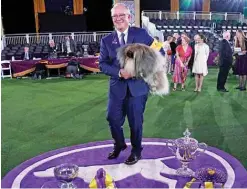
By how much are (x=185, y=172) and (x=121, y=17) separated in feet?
5.73

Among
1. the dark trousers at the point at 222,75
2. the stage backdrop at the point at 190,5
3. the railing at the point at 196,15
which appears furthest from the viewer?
the stage backdrop at the point at 190,5

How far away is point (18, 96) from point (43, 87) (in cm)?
109

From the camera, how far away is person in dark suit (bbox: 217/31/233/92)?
285 inches

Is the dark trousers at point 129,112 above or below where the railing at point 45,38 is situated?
below

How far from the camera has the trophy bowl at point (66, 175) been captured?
3057 mm

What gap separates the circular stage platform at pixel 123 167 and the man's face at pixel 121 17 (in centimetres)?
153

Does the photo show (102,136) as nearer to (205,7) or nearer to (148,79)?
(148,79)

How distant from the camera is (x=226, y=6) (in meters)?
19.8

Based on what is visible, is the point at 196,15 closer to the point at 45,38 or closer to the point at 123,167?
the point at 45,38

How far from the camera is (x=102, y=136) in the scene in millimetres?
4887

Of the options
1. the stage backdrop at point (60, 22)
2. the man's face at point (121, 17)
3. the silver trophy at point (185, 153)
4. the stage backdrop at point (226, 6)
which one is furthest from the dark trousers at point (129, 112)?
the stage backdrop at point (226, 6)

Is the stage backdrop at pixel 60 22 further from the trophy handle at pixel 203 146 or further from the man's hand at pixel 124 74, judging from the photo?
the man's hand at pixel 124 74

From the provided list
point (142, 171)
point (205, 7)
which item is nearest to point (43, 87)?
point (142, 171)

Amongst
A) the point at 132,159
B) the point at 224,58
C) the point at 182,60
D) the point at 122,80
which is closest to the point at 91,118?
the point at 132,159
